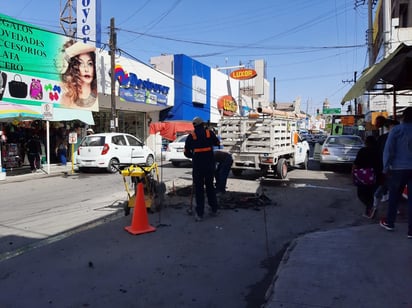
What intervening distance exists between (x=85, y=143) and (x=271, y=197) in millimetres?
9015

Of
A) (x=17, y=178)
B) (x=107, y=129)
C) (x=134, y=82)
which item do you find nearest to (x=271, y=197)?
(x=17, y=178)

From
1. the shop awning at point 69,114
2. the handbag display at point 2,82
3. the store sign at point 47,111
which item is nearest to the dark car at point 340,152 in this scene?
the store sign at point 47,111

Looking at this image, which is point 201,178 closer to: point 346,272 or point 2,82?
point 346,272

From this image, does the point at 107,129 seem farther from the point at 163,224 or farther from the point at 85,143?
the point at 163,224

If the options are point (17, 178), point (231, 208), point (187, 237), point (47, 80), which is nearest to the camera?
point (187, 237)

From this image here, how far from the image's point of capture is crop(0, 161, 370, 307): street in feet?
12.4

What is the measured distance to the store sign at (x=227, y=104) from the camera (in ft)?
110

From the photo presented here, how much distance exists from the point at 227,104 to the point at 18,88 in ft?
72.1

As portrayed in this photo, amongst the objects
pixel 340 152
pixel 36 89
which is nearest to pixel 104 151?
pixel 36 89

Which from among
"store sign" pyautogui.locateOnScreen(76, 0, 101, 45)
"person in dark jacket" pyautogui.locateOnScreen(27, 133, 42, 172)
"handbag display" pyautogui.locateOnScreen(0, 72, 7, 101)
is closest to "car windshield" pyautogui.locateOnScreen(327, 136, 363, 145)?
"person in dark jacket" pyautogui.locateOnScreen(27, 133, 42, 172)

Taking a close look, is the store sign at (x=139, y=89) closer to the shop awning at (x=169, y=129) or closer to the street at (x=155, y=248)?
the shop awning at (x=169, y=129)

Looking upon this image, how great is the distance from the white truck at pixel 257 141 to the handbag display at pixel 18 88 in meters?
8.88

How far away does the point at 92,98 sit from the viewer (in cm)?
1883

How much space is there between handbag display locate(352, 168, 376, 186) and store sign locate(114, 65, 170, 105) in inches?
654
